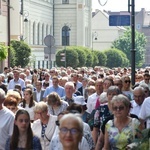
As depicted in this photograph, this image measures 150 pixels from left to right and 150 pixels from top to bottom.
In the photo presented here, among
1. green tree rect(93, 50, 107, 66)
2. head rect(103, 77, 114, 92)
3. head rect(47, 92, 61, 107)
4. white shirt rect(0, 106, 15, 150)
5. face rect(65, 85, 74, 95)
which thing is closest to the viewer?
white shirt rect(0, 106, 15, 150)

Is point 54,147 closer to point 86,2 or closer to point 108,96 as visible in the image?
point 108,96

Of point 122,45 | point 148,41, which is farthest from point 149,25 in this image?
point 122,45

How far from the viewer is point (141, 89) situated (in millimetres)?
13047

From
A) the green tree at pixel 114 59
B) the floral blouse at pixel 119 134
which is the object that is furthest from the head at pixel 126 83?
the green tree at pixel 114 59

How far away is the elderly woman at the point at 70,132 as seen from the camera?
282 inches

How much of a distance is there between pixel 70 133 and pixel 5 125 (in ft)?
11.6

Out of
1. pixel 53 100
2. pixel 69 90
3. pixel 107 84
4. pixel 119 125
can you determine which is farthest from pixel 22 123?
pixel 69 90

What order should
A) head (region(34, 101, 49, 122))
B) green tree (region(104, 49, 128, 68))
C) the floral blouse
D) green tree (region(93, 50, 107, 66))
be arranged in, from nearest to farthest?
the floral blouse
head (region(34, 101, 49, 122))
green tree (region(93, 50, 107, 66))
green tree (region(104, 49, 128, 68))

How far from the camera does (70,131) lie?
23.6 feet

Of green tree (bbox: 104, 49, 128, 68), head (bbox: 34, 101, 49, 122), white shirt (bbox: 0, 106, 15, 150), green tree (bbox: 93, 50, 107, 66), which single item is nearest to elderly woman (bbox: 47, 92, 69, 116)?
head (bbox: 34, 101, 49, 122)

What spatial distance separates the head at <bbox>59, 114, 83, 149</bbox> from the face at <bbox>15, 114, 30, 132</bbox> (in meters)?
2.43

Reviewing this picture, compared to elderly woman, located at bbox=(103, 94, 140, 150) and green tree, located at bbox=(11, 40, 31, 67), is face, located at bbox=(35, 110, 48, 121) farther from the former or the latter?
green tree, located at bbox=(11, 40, 31, 67)

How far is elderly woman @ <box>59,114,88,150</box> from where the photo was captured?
23.5 feet

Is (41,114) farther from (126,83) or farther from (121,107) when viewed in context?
(126,83)
